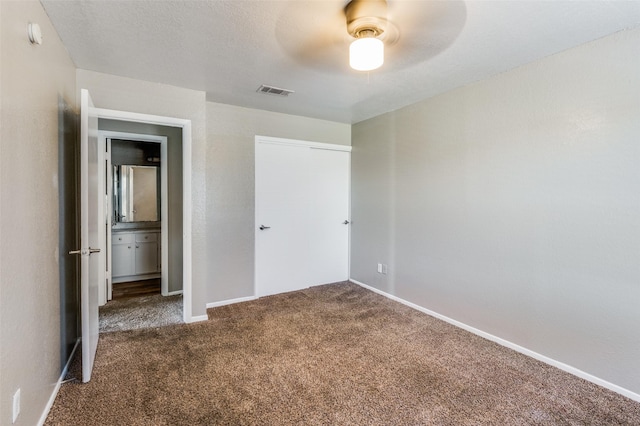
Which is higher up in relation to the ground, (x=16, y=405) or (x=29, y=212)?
(x=29, y=212)

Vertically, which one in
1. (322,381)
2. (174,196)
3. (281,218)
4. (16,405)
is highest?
(174,196)

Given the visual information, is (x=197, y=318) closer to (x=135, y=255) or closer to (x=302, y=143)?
(x=135, y=255)

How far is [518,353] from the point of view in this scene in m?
2.65

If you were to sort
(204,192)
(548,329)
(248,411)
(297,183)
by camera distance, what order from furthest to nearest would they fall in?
(297,183) → (204,192) → (548,329) → (248,411)

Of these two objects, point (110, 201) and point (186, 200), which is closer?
point (186, 200)

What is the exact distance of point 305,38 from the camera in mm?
2146

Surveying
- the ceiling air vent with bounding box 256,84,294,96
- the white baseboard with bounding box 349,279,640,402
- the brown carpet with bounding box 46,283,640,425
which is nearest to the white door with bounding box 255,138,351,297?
the ceiling air vent with bounding box 256,84,294,96

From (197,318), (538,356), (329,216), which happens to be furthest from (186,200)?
(538,356)

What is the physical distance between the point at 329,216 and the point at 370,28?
297 cm

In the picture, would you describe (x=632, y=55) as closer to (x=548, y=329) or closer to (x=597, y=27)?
(x=597, y=27)

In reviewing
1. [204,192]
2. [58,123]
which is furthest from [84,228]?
[204,192]

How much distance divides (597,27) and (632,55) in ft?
0.96

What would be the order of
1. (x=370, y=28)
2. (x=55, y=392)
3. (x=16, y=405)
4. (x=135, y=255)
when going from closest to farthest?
(x=16, y=405), (x=370, y=28), (x=55, y=392), (x=135, y=255)

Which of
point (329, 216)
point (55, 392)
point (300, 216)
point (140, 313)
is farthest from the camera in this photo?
point (329, 216)
